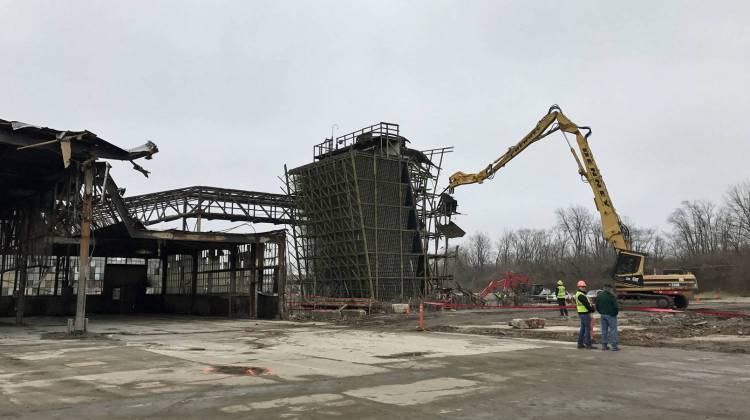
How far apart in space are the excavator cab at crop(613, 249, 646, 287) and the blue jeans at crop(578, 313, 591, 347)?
59.3 ft

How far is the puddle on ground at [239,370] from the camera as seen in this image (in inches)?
408

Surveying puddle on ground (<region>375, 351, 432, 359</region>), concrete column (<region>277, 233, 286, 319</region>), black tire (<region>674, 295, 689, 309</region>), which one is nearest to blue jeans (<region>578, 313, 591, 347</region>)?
puddle on ground (<region>375, 351, 432, 359</region>)

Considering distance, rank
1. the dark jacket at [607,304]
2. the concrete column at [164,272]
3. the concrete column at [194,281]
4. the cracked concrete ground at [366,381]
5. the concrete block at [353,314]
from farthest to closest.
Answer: the concrete column at [164,272] < the concrete column at [194,281] < the concrete block at [353,314] < the dark jacket at [607,304] < the cracked concrete ground at [366,381]

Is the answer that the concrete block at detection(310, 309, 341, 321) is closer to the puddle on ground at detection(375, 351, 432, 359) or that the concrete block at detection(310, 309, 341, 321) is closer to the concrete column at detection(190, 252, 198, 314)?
the concrete column at detection(190, 252, 198, 314)

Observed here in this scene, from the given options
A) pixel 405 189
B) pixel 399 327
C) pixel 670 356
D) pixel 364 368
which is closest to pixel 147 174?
pixel 399 327

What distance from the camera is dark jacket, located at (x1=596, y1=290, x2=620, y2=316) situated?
1389cm

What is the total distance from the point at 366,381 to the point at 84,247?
1470 cm

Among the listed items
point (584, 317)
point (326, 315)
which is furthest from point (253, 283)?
point (584, 317)

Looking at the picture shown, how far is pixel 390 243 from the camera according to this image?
37469 millimetres

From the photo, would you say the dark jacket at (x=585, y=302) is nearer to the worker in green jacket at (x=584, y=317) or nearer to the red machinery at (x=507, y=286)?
the worker in green jacket at (x=584, y=317)

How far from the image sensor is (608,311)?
45.9ft

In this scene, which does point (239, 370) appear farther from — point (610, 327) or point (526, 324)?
point (526, 324)

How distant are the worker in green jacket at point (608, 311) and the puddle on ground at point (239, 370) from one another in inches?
336

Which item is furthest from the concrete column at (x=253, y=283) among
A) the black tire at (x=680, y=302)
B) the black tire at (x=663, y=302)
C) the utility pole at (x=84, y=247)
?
the black tire at (x=680, y=302)
